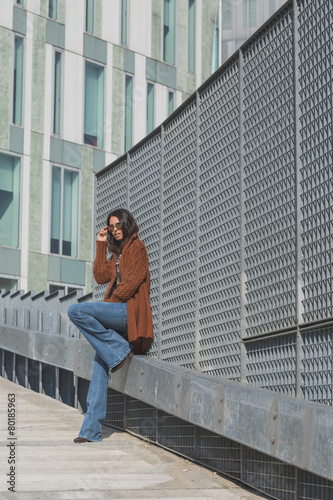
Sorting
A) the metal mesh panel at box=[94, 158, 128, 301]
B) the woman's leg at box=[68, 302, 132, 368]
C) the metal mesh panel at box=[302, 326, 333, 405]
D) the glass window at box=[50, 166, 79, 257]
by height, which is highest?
the glass window at box=[50, 166, 79, 257]

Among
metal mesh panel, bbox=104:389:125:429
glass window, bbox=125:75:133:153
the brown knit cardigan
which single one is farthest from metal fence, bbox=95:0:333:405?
glass window, bbox=125:75:133:153

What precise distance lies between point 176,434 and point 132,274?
1.36 meters

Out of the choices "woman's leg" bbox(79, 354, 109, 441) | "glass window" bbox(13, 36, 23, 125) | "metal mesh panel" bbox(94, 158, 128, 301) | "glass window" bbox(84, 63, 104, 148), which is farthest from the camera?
"glass window" bbox(84, 63, 104, 148)

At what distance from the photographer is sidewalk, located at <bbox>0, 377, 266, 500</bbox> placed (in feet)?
18.0

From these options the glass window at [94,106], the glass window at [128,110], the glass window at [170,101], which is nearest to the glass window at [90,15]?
the glass window at [94,106]

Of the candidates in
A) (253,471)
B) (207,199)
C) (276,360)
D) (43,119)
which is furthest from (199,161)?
(43,119)

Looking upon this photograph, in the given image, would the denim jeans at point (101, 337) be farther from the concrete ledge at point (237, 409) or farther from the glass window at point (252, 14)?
the glass window at point (252, 14)

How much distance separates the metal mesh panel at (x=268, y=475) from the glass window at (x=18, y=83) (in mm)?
21166

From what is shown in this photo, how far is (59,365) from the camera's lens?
404 inches

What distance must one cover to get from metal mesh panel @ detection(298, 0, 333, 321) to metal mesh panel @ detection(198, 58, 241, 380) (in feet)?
3.75

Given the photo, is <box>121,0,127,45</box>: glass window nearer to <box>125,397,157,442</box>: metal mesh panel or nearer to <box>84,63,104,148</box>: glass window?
<box>84,63,104,148</box>: glass window

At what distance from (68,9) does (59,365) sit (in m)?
18.9

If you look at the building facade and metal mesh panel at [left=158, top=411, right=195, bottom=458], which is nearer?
metal mesh panel at [left=158, top=411, right=195, bottom=458]

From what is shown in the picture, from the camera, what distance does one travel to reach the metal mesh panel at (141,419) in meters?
7.62
